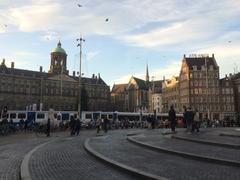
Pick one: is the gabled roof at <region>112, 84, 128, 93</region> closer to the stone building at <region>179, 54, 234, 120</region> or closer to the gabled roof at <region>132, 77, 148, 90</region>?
the gabled roof at <region>132, 77, 148, 90</region>

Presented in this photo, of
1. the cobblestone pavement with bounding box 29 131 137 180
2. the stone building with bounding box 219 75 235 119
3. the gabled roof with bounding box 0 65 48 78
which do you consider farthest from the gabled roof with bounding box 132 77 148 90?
the cobblestone pavement with bounding box 29 131 137 180

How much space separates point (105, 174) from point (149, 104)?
148 meters

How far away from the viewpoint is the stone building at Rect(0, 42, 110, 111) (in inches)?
4759

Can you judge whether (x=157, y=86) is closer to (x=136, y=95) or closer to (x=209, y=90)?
(x=136, y=95)

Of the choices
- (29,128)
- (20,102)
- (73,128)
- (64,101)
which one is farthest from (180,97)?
(73,128)

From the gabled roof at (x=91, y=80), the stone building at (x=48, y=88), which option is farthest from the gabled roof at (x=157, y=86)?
the gabled roof at (x=91, y=80)

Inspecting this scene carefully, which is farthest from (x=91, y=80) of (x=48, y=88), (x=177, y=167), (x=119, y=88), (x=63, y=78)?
(x=177, y=167)

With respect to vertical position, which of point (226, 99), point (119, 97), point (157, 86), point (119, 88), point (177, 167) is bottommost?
point (177, 167)

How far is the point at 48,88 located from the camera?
432ft

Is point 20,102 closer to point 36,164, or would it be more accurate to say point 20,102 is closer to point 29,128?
point 29,128

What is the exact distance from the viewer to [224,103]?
11262 centimetres

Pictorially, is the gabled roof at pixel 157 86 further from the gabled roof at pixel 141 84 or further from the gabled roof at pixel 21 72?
the gabled roof at pixel 21 72

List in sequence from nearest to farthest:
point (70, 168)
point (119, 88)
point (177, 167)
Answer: point (177, 167), point (70, 168), point (119, 88)

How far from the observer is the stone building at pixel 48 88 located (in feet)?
397
